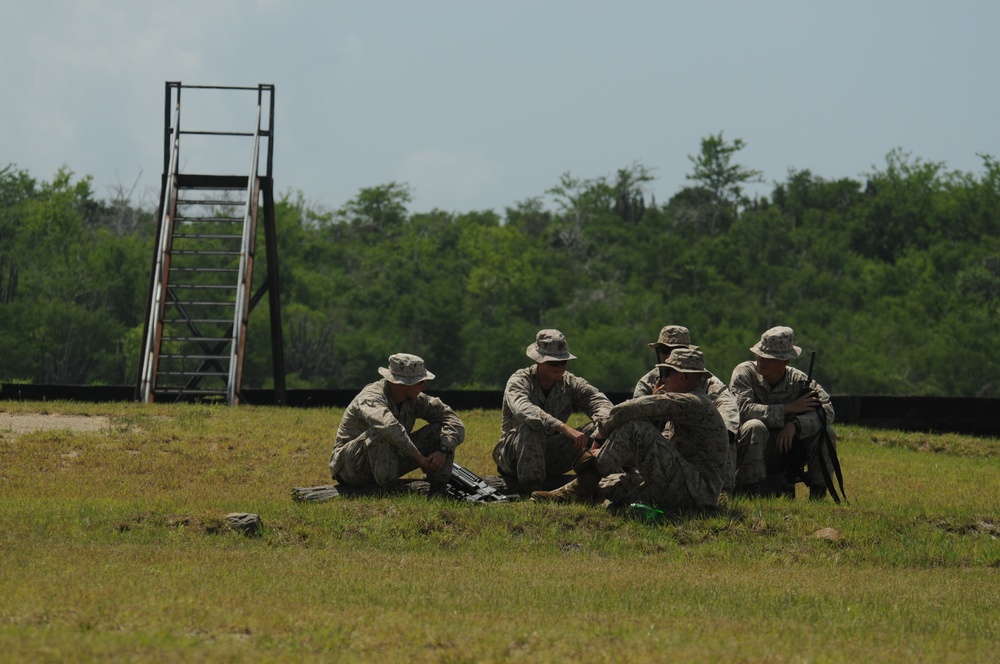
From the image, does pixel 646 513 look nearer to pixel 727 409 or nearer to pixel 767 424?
pixel 727 409

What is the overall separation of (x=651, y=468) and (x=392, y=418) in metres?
2.15

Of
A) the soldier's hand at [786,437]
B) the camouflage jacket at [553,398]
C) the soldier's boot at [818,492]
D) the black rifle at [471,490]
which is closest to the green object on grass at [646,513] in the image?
the camouflage jacket at [553,398]

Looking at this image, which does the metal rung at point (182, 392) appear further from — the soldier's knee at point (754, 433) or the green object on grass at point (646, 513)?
the green object on grass at point (646, 513)

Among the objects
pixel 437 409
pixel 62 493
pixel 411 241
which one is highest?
pixel 411 241

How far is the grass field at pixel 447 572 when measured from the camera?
6930mm

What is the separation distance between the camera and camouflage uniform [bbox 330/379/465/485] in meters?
11.7

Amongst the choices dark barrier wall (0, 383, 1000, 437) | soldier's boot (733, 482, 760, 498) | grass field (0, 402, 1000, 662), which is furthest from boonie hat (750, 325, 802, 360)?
dark barrier wall (0, 383, 1000, 437)

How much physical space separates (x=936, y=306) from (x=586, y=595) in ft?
212

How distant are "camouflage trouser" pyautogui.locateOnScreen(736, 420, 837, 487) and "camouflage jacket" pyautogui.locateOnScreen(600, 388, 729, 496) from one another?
968 millimetres

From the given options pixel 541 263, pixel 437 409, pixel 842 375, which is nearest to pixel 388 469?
pixel 437 409

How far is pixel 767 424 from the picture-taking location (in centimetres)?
1257

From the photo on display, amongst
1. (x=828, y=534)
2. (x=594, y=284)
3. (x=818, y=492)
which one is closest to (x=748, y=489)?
(x=818, y=492)

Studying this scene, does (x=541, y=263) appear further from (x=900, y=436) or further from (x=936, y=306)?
(x=900, y=436)

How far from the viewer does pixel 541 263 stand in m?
78.9
